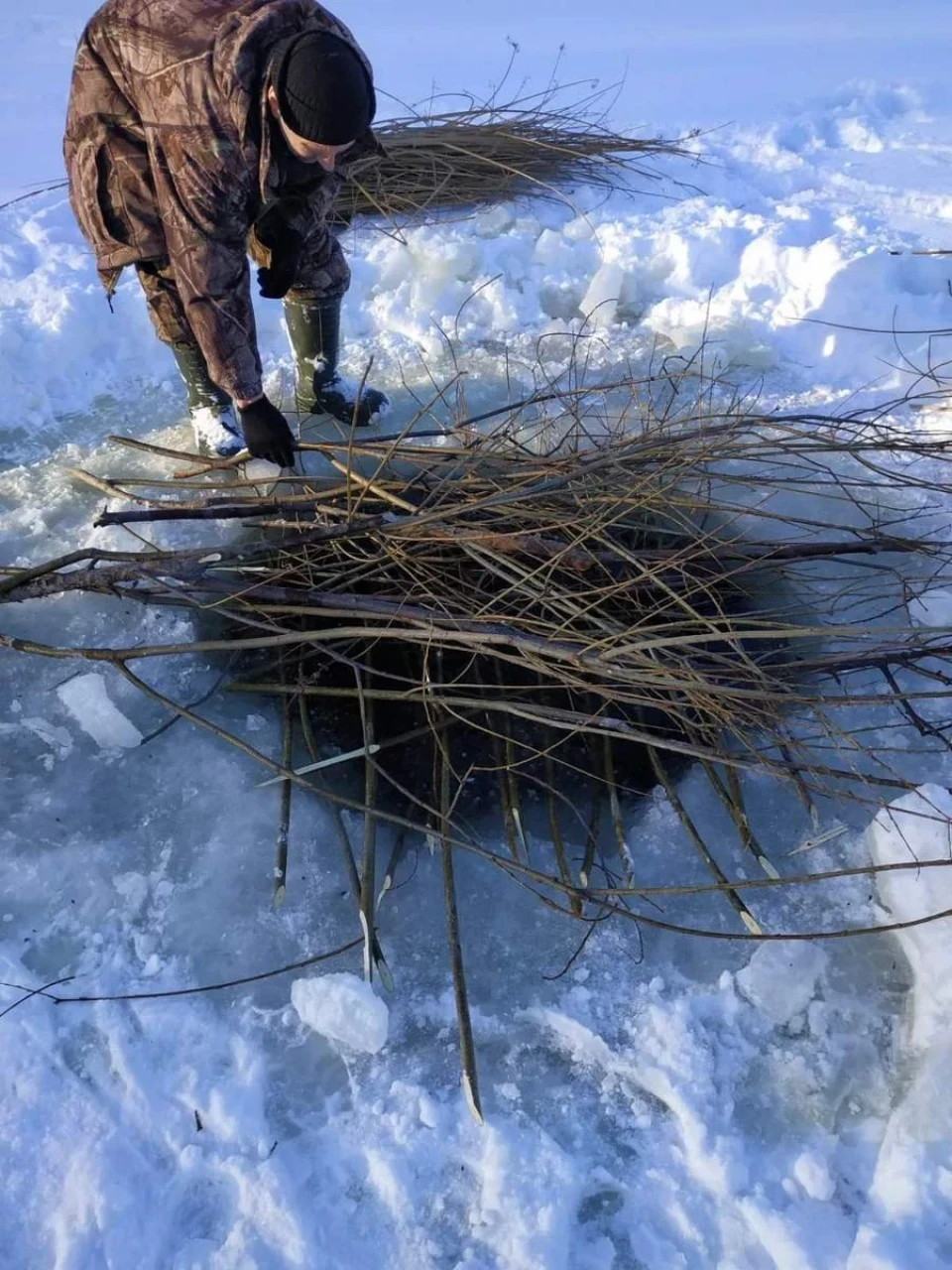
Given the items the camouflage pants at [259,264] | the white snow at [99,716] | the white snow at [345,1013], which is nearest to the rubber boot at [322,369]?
the camouflage pants at [259,264]

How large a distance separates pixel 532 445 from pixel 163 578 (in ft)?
4.25

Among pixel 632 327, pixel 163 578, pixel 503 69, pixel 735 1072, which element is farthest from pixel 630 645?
pixel 503 69

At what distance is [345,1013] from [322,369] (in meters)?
2.10

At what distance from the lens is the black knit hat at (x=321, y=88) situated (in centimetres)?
181

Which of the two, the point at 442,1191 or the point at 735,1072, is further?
the point at 735,1072

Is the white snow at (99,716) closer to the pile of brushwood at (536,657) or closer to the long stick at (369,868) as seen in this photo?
the pile of brushwood at (536,657)

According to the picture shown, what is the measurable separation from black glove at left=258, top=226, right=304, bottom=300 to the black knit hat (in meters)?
0.53

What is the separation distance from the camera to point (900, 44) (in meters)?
6.25

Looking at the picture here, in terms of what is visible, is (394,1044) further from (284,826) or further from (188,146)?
(188,146)

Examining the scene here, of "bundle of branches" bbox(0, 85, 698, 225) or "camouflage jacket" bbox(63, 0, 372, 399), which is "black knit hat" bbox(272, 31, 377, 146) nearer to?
"camouflage jacket" bbox(63, 0, 372, 399)

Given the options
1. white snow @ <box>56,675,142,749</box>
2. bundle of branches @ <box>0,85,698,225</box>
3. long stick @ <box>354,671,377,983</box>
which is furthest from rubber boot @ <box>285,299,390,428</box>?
long stick @ <box>354,671,377,983</box>

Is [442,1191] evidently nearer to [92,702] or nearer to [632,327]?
[92,702]

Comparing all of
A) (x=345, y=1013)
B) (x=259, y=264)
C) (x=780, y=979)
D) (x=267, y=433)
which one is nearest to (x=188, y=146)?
(x=259, y=264)

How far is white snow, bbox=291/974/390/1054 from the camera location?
1.54 metres
